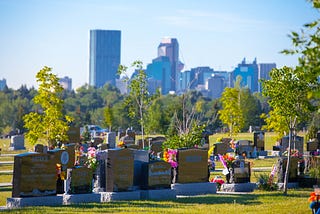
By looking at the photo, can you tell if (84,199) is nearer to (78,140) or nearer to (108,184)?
(108,184)

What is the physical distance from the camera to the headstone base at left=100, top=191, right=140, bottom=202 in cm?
2444

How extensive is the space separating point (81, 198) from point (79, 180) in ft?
1.73

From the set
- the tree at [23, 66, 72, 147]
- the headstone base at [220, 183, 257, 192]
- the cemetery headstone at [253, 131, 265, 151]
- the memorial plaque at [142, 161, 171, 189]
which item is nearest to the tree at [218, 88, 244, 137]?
the cemetery headstone at [253, 131, 265, 151]

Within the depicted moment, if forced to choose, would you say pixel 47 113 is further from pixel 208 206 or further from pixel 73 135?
pixel 208 206

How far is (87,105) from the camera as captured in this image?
136 meters

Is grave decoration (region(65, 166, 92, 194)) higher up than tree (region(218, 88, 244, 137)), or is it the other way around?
tree (region(218, 88, 244, 137))

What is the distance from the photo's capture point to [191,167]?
2755 centimetres

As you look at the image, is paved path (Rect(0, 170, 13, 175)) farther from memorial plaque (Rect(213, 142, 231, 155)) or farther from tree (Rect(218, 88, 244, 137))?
tree (Rect(218, 88, 244, 137))

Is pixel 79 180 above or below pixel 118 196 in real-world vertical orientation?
above

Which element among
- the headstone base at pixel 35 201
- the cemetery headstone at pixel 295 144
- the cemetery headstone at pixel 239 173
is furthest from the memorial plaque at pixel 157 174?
the cemetery headstone at pixel 295 144

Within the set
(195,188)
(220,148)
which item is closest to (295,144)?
(220,148)

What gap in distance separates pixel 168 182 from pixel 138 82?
73.8 ft

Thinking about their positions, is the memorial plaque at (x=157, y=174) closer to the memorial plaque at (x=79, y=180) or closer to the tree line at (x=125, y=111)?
Result: the memorial plaque at (x=79, y=180)

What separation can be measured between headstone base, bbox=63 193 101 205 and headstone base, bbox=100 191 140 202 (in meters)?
0.40
